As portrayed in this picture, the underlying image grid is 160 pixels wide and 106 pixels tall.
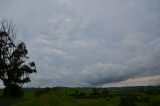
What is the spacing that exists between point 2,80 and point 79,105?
42239mm

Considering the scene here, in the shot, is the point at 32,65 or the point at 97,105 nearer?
the point at 97,105

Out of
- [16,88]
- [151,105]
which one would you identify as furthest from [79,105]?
[16,88]

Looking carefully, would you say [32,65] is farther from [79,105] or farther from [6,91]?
[79,105]

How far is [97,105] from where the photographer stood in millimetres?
25562

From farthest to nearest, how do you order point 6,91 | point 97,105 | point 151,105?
point 6,91, point 151,105, point 97,105

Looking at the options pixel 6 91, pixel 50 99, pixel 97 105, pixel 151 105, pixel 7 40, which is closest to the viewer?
pixel 97 105

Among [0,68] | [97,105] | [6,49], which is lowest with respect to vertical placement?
[97,105]

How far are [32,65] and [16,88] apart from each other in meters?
5.66

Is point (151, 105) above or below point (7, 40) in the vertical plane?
below

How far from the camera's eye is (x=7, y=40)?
6831cm

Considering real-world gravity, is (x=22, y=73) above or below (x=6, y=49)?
below

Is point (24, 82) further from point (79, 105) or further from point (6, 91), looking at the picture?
point (79, 105)

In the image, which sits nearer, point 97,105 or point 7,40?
point 97,105

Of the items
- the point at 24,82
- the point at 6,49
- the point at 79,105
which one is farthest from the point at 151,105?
the point at 6,49
